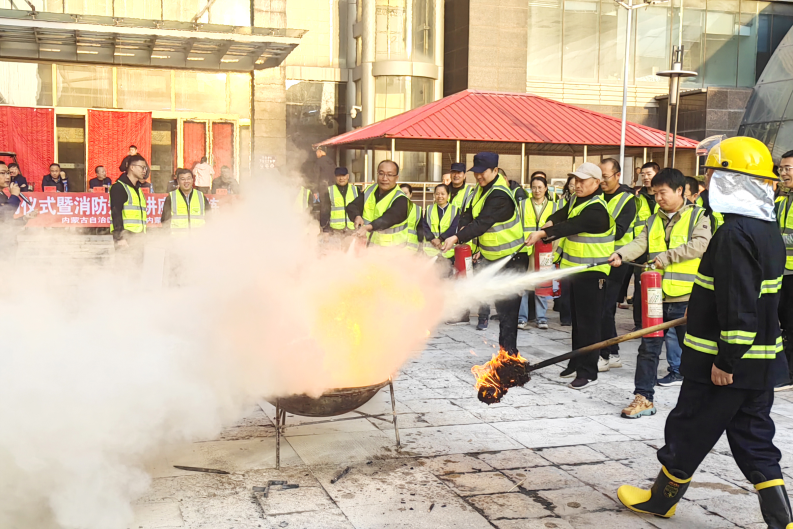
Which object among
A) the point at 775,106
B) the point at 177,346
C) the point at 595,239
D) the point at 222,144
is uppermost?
the point at 775,106

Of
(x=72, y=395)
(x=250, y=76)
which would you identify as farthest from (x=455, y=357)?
(x=250, y=76)

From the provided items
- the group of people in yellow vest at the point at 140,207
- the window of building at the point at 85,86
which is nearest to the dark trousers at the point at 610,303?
the group of people in yellow vest at the point at 140,207

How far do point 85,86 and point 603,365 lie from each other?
56.1ft

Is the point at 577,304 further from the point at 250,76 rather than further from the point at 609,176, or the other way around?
the point at 250,76

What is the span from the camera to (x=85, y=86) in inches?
792

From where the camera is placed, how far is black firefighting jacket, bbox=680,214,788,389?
3754 millimetres

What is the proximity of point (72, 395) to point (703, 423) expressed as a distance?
3.31 metres

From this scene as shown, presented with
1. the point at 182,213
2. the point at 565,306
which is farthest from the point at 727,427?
the point at 182,213

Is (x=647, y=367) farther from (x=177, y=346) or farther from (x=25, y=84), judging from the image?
(x=25, y=84)

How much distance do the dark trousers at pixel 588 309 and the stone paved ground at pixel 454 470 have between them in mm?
Result: 310

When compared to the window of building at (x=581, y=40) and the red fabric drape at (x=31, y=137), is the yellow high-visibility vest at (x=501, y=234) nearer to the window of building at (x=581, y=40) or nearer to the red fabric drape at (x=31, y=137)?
the red fabric drape at (x=31, y=137)

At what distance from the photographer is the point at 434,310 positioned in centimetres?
540

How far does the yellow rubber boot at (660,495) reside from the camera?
410cm

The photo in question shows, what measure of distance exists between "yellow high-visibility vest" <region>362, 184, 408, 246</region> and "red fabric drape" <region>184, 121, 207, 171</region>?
12652mm
